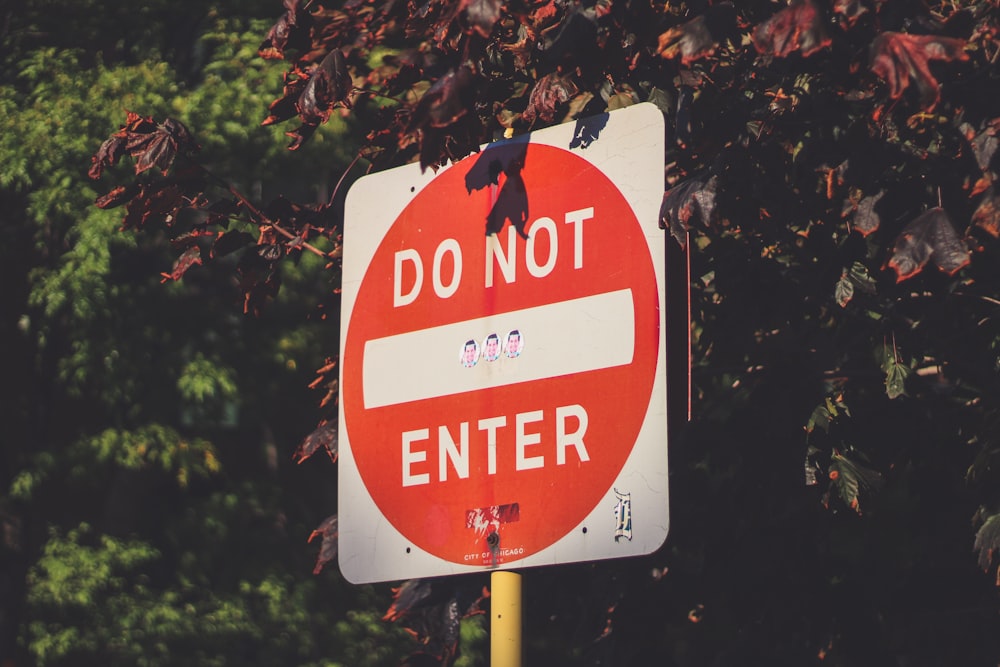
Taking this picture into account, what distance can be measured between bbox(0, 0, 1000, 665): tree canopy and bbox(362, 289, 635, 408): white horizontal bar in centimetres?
45

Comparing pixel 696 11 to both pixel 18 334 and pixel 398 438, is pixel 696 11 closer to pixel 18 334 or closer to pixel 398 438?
pixel 398 438

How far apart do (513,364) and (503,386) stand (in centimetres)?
5

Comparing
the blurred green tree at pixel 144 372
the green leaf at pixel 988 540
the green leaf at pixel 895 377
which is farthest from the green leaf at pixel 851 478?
the blurred green tree at pixel 144 372

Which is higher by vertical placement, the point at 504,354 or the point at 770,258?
the point at 770,258

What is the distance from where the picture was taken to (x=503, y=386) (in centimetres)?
269

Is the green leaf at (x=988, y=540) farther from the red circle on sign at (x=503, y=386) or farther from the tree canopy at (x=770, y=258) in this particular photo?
the red circle on sign at (x=503, y=386)

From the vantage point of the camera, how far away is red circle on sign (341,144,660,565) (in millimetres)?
2576

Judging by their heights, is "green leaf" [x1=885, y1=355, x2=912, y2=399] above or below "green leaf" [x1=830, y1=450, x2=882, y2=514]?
above

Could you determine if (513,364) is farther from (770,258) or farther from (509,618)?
(770,258)

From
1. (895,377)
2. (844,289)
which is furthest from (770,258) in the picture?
(895,377)

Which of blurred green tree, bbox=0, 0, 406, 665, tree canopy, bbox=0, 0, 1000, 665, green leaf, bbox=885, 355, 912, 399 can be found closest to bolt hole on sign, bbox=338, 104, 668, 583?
tree canopy, bbox=0, 0, 1000, 665

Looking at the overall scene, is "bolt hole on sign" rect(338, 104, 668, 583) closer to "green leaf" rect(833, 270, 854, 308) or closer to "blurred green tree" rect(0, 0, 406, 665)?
"green leaf" rect(833, 270, 854, 308)

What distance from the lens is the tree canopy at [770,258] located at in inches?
140

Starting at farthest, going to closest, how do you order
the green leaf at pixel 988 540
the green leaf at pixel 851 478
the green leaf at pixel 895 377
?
the green leaf at pixel 895 377, the green leaf at pixel 851 478, the green leaf at pixel 988 540
